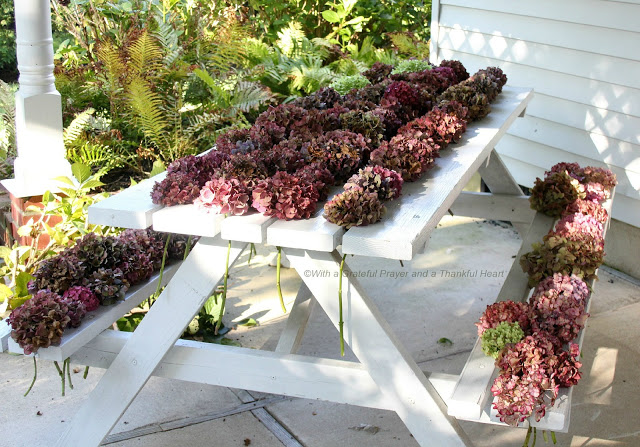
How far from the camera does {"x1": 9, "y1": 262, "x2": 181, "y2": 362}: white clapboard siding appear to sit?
7.35 feet

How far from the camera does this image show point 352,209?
2.06 metres

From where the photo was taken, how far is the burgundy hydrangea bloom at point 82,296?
2408 millimetres

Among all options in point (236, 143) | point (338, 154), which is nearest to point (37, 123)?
point (236, 143)

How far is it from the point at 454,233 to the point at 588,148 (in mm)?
1076

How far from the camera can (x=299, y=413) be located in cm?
310

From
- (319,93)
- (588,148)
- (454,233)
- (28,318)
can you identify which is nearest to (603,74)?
(588,148)

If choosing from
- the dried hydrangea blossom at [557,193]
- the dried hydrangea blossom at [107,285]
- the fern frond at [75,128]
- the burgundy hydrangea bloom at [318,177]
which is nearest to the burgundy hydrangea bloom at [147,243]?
the dried hydrangea blossom at [107,285]

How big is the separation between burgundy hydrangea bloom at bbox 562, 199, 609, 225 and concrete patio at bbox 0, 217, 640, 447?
28.2 inches

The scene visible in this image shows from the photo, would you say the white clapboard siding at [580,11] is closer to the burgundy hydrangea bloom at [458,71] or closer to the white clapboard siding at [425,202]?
the burgundy hydrangea bloom at [458,71]

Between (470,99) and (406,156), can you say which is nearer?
(406,156)

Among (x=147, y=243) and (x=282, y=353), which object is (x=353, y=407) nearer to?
(x=282, y=353)

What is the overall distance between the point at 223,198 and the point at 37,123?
231cm

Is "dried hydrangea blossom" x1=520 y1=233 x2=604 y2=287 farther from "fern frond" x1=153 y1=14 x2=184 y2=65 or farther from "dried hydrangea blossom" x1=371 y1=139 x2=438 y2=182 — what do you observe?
"fern frond" x1=153 y1=14 x2=184 y2=65

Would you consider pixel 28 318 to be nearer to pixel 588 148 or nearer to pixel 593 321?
pixel 593 321
